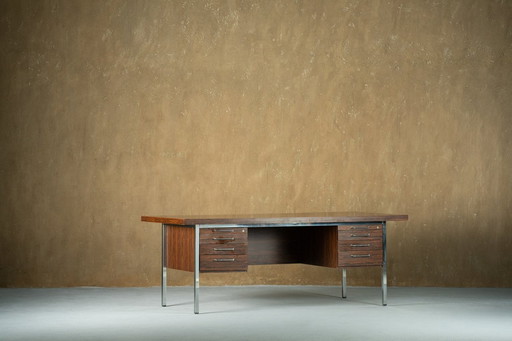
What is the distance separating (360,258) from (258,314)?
91 cm

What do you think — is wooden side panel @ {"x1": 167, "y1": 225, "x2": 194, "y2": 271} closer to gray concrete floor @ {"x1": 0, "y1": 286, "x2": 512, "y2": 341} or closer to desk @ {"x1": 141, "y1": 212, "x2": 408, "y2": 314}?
desk @ {"x1": 141, "y1": 212, "x2": 408, "y2": 314}

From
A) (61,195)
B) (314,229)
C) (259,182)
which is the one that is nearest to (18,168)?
(61,195)

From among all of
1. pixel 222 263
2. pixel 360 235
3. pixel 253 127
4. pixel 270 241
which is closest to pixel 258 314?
pixel 222 263

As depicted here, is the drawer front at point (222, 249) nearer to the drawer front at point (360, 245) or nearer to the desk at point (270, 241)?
the desk at point (270, 241)

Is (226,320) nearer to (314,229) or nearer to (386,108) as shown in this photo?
(314,229)

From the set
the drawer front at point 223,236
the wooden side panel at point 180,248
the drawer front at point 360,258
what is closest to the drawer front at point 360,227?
the drawer front at point 360,258

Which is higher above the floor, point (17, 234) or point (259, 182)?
point (259, 182)

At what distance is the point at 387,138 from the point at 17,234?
3511 mm

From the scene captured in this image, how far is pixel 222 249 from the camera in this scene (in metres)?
5.79

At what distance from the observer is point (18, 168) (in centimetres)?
741

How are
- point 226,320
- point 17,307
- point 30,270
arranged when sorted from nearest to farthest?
point 226,320, point 17,307, point 30,270

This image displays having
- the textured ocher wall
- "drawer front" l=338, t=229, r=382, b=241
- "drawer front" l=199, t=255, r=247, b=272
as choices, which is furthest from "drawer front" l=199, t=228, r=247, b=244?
the textured ocher wall

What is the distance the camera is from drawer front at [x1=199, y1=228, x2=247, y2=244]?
5734 mm

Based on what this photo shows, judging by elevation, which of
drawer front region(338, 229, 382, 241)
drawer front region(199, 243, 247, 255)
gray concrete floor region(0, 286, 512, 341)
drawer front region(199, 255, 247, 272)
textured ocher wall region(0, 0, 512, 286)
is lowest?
gray concrete floor region(0, 286, 512, 341)
